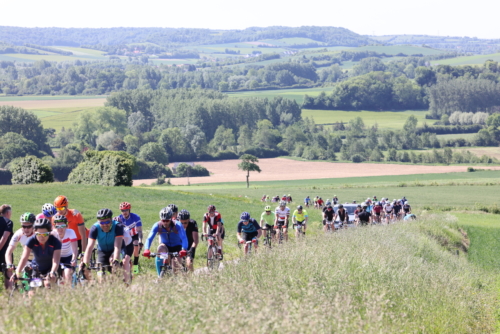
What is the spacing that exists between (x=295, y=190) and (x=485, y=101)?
141519 mm

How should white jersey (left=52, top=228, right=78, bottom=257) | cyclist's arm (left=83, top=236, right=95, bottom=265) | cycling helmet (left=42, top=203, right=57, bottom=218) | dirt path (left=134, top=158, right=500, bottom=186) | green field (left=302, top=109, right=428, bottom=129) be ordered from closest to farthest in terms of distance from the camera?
white jersey (left=52, top=228, right=78, bottom=257)
cyclist's arm (left=83, top=236, right=95, bottom=265)
cycling helmet (left=42, top=203, right=57, bottom=218)
dirt path (left=134, top=158, right=500, bottom=186)
green field (left=302, top=109, right=428, bottom=129)

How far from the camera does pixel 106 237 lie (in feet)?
35.6

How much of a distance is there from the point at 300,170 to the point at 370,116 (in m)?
87.6

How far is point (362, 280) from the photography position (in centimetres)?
1117

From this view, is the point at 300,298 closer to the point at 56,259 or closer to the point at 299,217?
the point at 56,259

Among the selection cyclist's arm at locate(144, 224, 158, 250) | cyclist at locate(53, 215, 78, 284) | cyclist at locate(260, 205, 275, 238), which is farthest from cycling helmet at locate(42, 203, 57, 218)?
cyclist at locate(260, 205, 275, 238)

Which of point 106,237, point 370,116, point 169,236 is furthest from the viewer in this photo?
point 370,116

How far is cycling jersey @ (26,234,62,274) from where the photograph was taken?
9.59m

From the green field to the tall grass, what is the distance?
148127 mm

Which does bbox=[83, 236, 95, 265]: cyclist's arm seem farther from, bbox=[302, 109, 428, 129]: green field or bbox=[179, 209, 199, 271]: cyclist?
bbox=[302, 109, 428, 129]: green field

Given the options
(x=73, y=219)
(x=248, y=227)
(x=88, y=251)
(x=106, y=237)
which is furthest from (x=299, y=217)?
(x=88, y=251)

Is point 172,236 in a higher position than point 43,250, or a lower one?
lower

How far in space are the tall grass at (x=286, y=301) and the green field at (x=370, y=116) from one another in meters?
148

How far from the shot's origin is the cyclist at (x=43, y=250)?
9.44 metres
